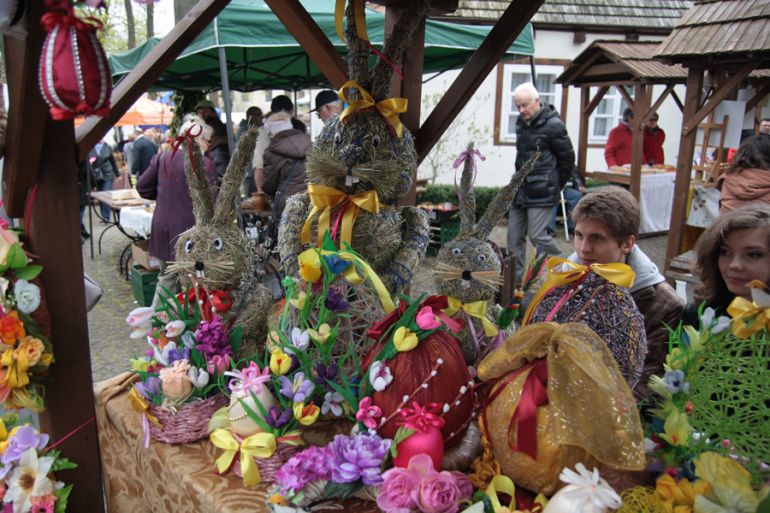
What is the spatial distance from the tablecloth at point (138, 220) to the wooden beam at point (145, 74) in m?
3.64

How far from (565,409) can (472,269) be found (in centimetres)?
77

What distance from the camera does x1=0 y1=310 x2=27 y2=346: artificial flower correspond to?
1.56m

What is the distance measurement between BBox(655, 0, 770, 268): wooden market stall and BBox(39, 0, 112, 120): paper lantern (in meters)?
4.06

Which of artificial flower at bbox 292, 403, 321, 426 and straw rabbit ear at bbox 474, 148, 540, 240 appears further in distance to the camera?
straw rabbit ear at bbox 474, 148, 540, 240

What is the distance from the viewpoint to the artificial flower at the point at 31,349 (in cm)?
159

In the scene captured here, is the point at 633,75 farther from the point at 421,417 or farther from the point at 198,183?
the point at 421,417

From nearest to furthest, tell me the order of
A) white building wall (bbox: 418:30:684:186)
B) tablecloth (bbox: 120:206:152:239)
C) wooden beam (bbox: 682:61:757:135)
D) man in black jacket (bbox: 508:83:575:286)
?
wooden beam (bbox: 682:61:757:135) → man in black jacket (bbox: 508:83:575:286) → tablecloth (bbox: 120:206:152:239) → white building wall (bbox: 418:30:684:186)

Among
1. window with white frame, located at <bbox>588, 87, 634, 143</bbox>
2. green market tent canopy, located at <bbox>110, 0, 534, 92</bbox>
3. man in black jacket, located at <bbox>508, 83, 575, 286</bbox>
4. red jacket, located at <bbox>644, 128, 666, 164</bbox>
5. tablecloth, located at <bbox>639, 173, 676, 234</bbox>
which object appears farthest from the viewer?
window with white frame, located at <bbox>588, 87, 634, 143</bbox>

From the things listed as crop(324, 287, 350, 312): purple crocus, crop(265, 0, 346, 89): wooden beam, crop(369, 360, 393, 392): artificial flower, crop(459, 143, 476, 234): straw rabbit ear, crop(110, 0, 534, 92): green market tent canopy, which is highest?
crop(110, 0, 534, 92): green market tent canopy

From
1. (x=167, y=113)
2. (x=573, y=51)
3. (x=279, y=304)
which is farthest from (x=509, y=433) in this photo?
(x=167, y=113)

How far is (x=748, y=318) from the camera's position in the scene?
122cm

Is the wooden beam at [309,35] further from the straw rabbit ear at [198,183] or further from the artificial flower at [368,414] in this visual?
the artificial flower at [368,414]

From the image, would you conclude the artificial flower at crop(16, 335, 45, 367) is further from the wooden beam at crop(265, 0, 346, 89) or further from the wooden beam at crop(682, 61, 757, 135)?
the wooden beam at crop(682, 61, 757, 135)

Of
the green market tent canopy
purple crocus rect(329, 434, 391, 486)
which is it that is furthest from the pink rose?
the green market tent canopy
